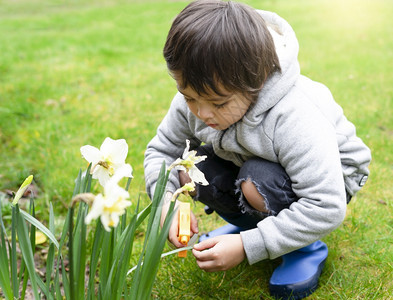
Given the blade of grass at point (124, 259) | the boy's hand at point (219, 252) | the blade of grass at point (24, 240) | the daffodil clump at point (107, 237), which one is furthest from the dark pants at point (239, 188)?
the blade of grass at point (24, 240)

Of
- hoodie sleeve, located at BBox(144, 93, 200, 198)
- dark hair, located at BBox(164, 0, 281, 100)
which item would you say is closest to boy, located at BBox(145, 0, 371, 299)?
dark hair, located at BBox(164, 0, 281, 100)

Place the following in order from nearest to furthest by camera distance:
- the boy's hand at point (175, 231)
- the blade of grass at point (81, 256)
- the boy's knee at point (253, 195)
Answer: the blade of grass at point (81, 256)
the boy's hand at point (175, 231)
the boy's knee at point (253, 195)

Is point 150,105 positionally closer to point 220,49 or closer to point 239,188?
point 239,188

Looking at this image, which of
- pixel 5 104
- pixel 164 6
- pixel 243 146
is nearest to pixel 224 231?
pixel 243 146

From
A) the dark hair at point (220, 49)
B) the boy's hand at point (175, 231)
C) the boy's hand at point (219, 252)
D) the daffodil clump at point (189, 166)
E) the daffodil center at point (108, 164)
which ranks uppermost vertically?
the dark hair at point (220, 49)

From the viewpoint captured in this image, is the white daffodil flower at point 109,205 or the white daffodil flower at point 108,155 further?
the white daffodil flower at point 108,155

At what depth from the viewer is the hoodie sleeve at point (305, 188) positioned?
1334 mm

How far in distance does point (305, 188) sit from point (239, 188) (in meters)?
0.26

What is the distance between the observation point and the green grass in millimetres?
1665

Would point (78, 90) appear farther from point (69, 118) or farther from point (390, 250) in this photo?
point (390, 250)

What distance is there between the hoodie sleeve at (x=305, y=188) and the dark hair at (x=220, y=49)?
0.55ft

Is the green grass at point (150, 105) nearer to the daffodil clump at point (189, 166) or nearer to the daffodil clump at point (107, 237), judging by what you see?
the daffodil clump at point (107, 237)

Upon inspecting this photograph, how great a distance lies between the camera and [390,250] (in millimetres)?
1736

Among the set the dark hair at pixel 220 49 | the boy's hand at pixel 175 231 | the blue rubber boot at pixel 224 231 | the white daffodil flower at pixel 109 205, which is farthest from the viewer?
the blue rubber boot at pixel 224 231
